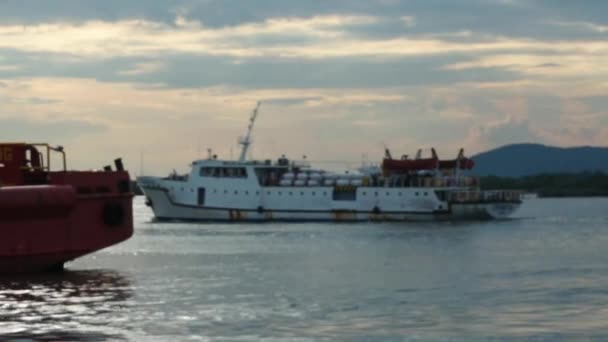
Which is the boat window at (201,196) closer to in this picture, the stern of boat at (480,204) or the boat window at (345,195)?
the boat window at (345,195)

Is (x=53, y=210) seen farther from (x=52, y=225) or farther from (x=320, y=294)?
(x=320, y=294)

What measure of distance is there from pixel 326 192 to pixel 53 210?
49130mm

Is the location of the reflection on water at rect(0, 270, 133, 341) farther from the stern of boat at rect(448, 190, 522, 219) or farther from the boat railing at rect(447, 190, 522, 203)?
the boat railing at rect(447, 190, 522, 203)

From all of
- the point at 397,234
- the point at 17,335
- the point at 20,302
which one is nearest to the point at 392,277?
the point at 20,302

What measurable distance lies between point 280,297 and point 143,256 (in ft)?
58.5

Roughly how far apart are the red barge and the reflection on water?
2.45 ft

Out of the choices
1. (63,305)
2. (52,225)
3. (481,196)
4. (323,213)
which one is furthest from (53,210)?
(481,196)

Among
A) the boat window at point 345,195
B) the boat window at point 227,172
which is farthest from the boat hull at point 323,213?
the boat window at point 227,172

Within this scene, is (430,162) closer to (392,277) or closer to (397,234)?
(397,234)

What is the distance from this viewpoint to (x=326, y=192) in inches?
3255

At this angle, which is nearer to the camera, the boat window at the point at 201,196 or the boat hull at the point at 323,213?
the boat hull at the point at 323,213

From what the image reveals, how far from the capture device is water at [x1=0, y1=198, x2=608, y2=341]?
23562 millimetres

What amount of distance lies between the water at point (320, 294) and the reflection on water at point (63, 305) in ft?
0.10

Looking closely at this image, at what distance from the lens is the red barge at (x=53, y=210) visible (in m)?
33.5
